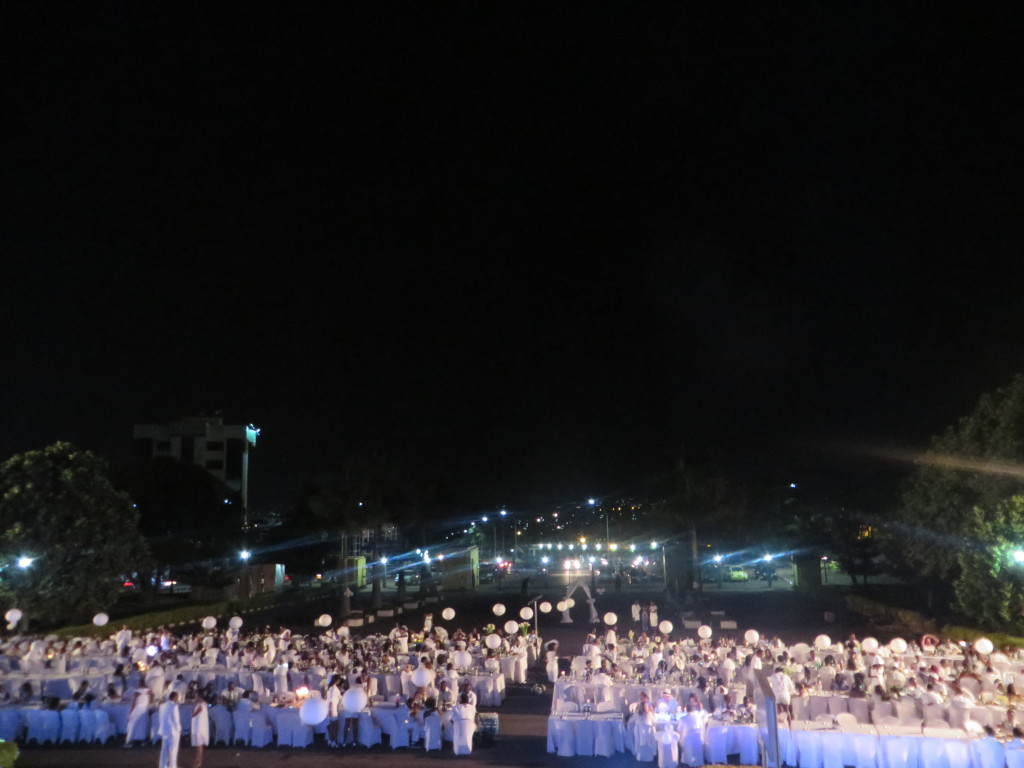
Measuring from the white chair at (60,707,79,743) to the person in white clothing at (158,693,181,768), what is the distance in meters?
3.63

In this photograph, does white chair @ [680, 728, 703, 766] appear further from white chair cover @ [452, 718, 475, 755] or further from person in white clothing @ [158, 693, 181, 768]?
person in white clothing @ [158, 693, 181, 768]

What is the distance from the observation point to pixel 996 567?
21.0 meters

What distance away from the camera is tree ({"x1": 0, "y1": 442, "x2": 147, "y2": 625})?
84.3 feet

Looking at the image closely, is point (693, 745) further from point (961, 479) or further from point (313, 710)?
point (961, 479)

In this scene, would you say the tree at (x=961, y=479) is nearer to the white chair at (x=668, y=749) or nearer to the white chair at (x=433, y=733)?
the white chair at (x=668, y=749)

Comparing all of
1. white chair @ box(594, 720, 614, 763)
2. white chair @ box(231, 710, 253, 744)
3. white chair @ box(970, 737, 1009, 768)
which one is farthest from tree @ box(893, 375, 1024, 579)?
white chair @ box(231, 710, 253, 744)

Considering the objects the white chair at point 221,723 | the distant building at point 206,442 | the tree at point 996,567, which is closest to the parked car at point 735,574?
the tree at point 996,567

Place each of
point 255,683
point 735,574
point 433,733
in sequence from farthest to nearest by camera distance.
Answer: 1. point 735,574
2. point 255,683
3. point 433,733

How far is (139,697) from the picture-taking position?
564 inches

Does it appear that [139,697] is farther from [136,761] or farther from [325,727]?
[325,727]

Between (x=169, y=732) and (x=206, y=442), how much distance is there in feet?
250

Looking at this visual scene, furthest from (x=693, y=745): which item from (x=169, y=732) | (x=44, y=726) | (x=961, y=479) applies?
(x=961, y=479)

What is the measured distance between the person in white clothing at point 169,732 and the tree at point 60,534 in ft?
55.0

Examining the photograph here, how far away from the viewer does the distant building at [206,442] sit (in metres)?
83.2
